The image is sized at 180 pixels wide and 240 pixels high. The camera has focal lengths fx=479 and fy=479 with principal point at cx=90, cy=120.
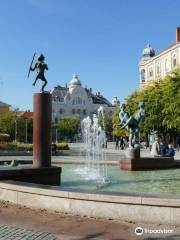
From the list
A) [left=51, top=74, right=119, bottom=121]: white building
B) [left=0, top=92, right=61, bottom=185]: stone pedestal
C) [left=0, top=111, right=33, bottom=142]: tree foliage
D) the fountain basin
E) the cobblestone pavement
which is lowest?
the cobblestone pavement

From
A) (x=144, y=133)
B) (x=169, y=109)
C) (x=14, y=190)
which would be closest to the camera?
(x=14, y=190)

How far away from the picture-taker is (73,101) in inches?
6033

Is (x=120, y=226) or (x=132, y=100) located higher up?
(x=132, y=100)

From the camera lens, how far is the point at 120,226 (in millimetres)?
8906

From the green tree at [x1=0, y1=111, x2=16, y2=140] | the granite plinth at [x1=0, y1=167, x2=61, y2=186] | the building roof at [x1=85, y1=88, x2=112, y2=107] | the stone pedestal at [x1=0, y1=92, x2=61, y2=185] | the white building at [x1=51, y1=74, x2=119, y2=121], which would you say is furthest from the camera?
the building roof at [x1=85, y1=88, x2=112, y2=107]

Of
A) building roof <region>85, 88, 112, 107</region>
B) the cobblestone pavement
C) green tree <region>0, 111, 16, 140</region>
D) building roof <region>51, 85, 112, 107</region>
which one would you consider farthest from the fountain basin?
building roof <region>85, 88, 112, 107</region>

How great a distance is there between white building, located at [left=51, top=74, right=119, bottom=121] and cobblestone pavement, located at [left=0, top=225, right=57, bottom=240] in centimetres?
13874

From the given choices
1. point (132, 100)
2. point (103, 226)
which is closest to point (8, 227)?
point (103, 226)

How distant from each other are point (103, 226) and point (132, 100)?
6375 cm

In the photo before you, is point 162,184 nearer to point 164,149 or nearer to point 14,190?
point 14,190

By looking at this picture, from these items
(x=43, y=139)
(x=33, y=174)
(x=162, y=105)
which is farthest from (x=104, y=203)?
(x=162, y=105)

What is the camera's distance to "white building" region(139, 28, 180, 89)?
88.3 metres

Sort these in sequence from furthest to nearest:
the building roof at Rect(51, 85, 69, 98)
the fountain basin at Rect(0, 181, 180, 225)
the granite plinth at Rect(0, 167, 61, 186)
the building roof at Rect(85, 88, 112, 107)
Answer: the building roof at Rect(85, 88, 112, 107), the building roof at Rect(51, 85, 69, 98), the granite plinth at Rect(0, 167, 61, 186), the fountain basin at Rect(0, 181, 180, 225)

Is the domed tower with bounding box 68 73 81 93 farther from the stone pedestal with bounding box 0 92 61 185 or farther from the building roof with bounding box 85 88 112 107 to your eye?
the stone pedestal with bounding box 0 92 61 185
